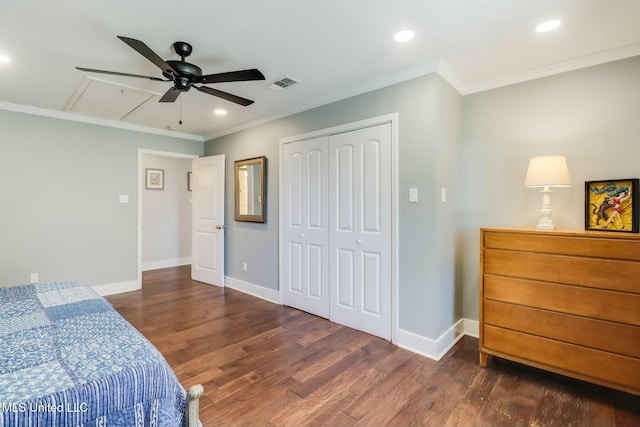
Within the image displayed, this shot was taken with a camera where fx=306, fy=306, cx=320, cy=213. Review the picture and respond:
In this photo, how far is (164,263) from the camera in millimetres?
6242

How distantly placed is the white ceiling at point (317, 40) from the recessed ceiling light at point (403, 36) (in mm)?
37

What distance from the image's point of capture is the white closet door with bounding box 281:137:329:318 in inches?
134

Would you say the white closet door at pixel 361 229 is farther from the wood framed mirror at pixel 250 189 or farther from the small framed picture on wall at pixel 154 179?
the small framed picture on wall at pixel 154 179

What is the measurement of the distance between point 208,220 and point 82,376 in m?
3.93

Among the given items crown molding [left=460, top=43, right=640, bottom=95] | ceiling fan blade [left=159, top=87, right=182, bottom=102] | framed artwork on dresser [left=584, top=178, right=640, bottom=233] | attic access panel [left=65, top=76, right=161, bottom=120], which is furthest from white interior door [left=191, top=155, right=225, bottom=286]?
framed artwork on dresser [left=584, top=178, right=640, bottom=233]

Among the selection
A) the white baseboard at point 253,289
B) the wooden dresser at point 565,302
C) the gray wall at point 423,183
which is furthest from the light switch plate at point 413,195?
the white baseboard at point 253,289

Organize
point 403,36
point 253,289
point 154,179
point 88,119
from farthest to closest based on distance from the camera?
point 154,179, point 253,289, point 88,119, point 403,36

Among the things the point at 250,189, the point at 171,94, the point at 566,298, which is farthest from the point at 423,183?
the point at 250,189

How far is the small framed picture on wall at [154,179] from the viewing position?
5.99 meters

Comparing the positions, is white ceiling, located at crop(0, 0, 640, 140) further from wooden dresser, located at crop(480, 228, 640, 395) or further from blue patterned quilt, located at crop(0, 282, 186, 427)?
blue patterned quilt, located at crop(0, 282, 186, 427)

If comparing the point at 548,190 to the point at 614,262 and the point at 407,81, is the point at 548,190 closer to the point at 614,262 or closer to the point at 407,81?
the point at 614,262

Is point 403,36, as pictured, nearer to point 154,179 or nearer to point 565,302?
point 565,302

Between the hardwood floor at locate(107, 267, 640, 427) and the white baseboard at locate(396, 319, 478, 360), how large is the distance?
0.20 feet

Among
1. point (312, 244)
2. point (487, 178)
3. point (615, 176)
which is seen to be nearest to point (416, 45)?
point (487, 178)
